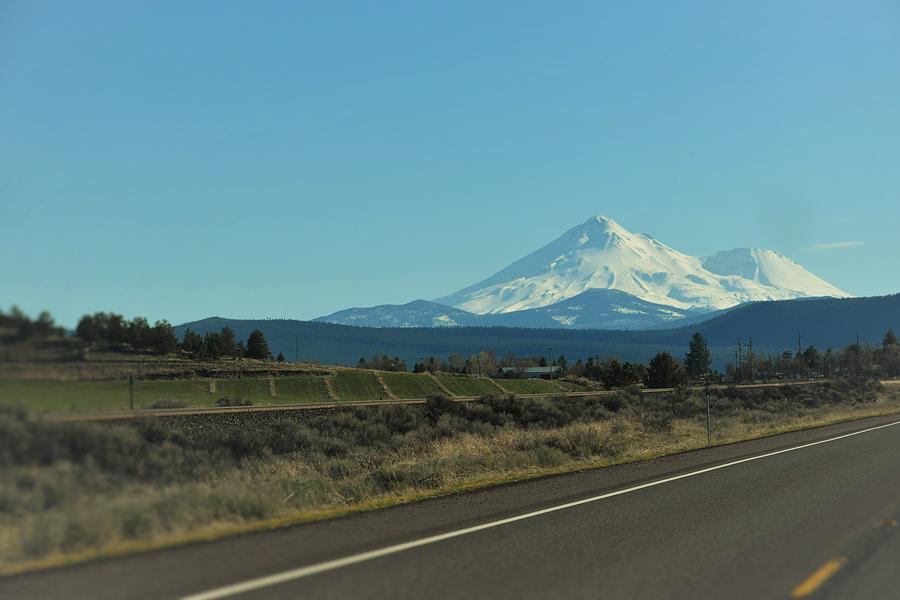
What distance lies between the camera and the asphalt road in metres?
7.25

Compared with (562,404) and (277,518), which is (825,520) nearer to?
(277,518)

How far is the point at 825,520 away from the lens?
10898 millimetres

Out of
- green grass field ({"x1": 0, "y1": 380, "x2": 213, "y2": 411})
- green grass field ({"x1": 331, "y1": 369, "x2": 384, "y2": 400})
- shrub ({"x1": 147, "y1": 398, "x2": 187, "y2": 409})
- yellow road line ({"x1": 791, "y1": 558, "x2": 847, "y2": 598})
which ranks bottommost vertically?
green grass field ({"x1": 331, "y1": 369, "x2": 384, "y2": 400})

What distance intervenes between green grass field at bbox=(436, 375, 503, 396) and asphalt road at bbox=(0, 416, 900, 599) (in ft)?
262

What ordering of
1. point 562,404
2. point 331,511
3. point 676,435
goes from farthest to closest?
point 562,404 → point 676,435 → point 331,511

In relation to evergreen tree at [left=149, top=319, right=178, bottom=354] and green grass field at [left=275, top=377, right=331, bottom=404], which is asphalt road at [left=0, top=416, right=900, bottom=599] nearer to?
evergreen tree at [left=149, top=319, right=178, bottom=354]

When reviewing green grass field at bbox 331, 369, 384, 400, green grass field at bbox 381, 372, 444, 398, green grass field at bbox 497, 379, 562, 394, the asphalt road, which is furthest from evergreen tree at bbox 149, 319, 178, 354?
green grass field at bbox 497, 379, 562, 394

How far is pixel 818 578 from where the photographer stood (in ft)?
25.5

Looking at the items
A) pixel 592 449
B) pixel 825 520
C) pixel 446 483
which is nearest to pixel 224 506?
pixel 446 483

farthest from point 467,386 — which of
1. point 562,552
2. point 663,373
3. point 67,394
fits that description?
point 562,552

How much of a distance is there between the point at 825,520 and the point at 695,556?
3.18 meters

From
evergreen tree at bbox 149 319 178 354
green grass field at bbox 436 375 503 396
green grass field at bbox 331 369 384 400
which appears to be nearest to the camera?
evergreen tree at bbox 149 319 178 354

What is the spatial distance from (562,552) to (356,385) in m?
86.4

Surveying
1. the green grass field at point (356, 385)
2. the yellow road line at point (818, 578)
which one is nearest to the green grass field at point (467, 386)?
the green grass field at point (356, 385)
